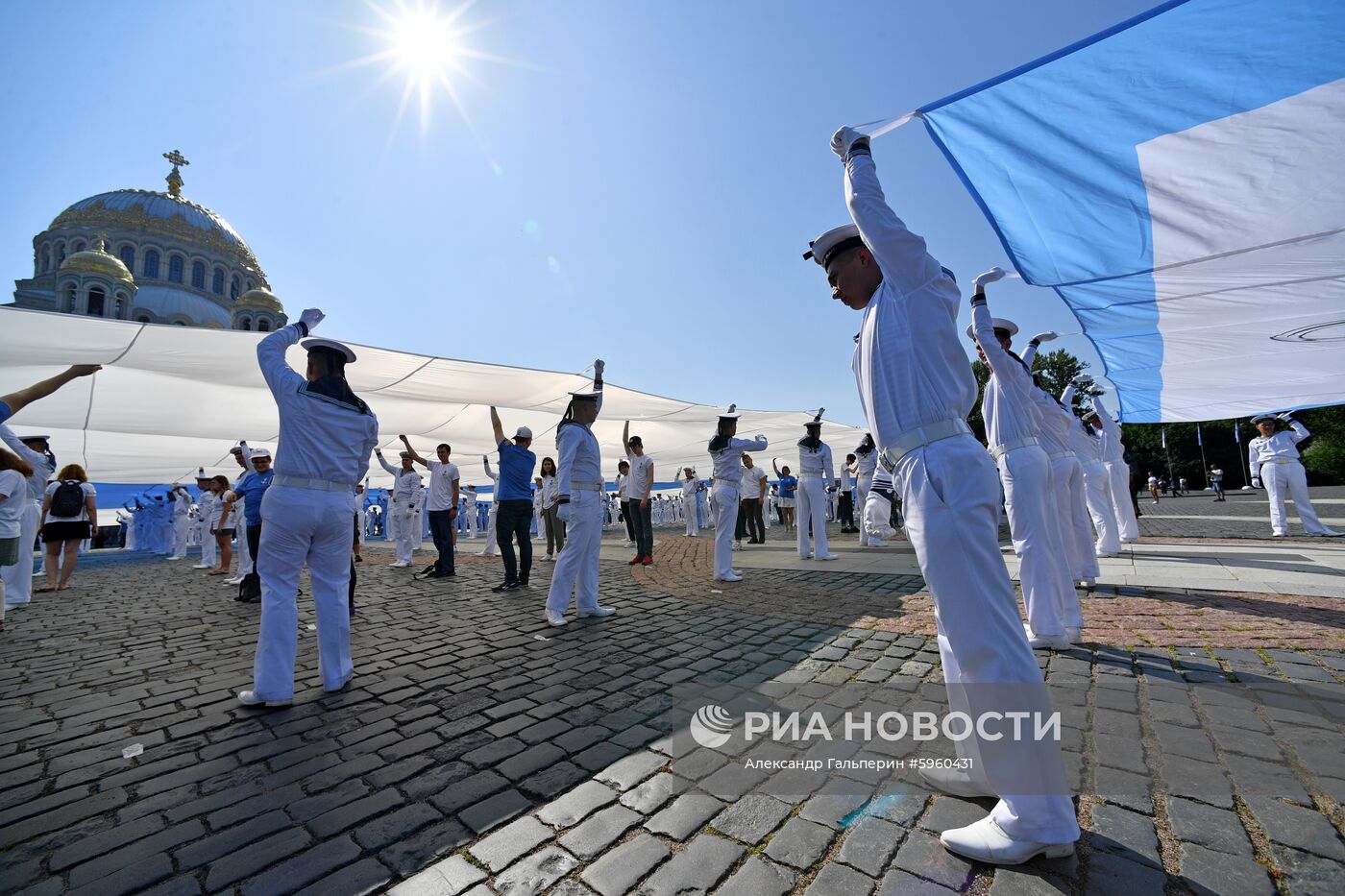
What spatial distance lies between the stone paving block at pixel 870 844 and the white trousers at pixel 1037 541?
2414 mm

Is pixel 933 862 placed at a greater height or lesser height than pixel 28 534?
lesser

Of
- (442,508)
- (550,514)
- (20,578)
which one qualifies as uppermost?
(442,508)

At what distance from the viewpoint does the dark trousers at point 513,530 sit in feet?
25.0

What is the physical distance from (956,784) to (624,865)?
1.29 m

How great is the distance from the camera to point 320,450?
11.6ft

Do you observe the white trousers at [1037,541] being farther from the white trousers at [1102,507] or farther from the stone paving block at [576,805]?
the white trousers at [1102,507]

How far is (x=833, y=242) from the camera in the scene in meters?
2.32

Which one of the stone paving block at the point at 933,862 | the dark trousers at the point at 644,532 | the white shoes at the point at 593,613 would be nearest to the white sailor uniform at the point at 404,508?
the dark trousers at the point at 644,532

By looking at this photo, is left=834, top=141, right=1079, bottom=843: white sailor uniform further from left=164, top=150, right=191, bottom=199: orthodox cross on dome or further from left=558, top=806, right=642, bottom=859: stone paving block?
left=164, top=150, right=191, bottom=199: orthodox cross on dome

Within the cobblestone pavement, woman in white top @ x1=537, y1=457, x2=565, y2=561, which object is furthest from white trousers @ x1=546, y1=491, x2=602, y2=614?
woman in white top @ x1=537, y1=457, x2=565, y2=561

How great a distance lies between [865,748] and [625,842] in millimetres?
1214

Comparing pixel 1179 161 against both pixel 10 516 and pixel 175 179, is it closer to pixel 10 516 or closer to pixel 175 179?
pixel 10 516

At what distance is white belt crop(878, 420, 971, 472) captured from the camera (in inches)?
75.2

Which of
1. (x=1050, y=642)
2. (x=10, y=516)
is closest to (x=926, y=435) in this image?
(x=1050, y=642)
